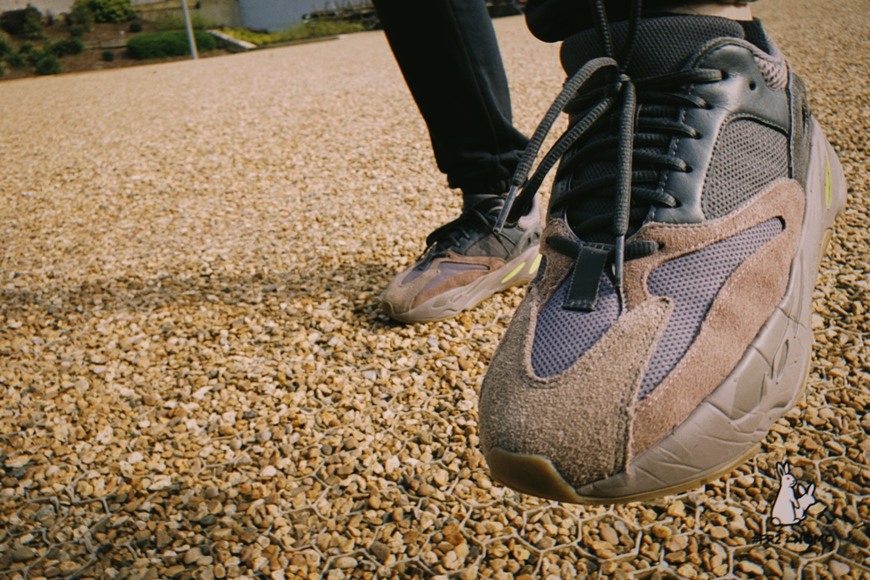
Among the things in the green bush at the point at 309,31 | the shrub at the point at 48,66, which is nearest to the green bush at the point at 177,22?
the green bush at the point at 309,31

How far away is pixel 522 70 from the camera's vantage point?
6.66 meters

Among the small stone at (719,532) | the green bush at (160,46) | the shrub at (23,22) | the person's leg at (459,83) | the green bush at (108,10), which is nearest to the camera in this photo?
the small stone at (719,532)

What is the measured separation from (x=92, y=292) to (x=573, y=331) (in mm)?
2444

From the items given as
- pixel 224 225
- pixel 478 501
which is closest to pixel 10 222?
pixel 224 225

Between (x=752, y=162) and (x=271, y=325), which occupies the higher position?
(x=752, y=162)

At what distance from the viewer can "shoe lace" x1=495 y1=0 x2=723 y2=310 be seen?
99 cm

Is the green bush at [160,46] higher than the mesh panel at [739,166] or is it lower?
higher

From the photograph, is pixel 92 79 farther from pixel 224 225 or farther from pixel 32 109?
pixel 224 225

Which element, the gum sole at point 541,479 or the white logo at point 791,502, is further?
the white logo at point 791,502

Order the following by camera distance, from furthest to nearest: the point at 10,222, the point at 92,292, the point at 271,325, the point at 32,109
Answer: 1. the point at 32,109
2. the point at 10,222
3. the point at 92,292
4. the point at 271,325

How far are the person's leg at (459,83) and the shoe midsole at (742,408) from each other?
3.42 ft

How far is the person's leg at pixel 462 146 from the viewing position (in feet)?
5.88
